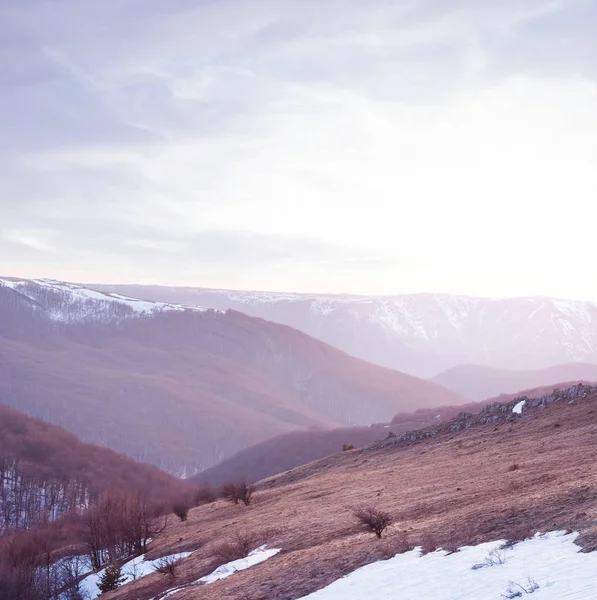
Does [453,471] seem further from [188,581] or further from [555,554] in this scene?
[555,554]

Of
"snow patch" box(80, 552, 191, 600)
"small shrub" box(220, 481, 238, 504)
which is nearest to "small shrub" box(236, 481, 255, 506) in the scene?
"small shrub" box(220, 481, 238, 504)

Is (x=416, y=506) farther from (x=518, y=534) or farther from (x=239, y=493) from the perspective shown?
(x=239, y=493)

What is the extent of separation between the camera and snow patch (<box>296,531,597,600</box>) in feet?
44.9

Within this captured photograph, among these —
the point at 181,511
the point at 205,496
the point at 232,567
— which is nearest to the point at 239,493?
the point at 181,511

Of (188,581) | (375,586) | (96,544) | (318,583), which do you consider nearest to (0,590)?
(96,544)

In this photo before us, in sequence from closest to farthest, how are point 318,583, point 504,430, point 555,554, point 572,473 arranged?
point 555,554, point 318,583, point 572,473, point 504,430

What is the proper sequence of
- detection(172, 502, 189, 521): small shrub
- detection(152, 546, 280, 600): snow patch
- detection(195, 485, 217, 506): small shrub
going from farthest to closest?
1. detection(195, 485, 217, 506): small shrub
2. detection(172, 502, 189, 521): small shrub
3. detection(152, 546, 280, 600): snow patch

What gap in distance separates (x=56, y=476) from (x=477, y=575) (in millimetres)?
165124

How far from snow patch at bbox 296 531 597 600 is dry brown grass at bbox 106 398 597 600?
0.73 m

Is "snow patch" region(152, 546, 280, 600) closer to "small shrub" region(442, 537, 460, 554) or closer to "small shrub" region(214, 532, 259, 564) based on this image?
"small shrub" region(214, 532, 259, 564)

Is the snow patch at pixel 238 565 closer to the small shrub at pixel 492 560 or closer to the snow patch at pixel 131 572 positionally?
the snow patch at pixel 131 572

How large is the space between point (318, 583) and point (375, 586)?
237 centimetres

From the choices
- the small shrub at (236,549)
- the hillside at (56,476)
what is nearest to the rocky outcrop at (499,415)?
the small shrub at (236,549)

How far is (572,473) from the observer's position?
933 inches
